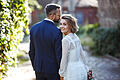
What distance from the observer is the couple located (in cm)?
300

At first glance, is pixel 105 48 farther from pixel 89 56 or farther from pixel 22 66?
pixel 22 66

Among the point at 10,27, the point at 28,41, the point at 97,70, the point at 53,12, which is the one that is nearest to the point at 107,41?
the point at 97,70

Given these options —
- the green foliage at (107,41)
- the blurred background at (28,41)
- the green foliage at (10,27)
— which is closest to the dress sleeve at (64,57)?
the blurred background at (28,41)

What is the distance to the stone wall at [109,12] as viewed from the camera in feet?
34.1

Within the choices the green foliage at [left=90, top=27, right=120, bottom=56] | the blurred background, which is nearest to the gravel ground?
the blurred background

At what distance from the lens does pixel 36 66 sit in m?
3.26

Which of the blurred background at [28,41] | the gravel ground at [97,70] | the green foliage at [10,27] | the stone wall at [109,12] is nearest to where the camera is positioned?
the green foliage at [10,27]

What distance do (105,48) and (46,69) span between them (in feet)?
24.1

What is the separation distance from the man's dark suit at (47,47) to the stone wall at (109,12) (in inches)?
292

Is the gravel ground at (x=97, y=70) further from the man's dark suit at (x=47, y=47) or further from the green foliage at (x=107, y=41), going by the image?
the man's dark suit at (x=47, y=47)

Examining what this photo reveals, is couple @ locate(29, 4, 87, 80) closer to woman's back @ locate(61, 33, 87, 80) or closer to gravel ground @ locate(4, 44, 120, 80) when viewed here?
woman's back @ locate(61, 33, 87, 80)

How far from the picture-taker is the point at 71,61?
3.02m

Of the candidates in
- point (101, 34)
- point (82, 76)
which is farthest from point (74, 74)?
point (101, 34)

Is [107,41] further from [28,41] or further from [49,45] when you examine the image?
[49,45]
